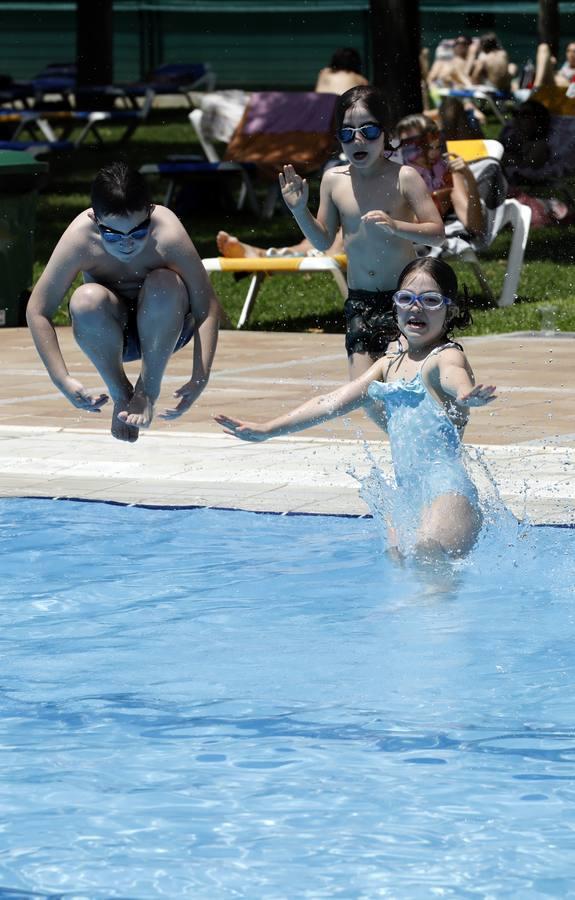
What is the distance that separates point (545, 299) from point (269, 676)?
9284 mm

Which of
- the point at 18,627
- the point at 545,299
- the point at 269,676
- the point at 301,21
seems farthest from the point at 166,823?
the point at 301,21

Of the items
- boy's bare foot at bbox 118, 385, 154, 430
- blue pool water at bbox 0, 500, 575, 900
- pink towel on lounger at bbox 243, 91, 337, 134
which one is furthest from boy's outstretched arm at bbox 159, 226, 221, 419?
pink towel on lounger at bbox 243, 91, 337, 134

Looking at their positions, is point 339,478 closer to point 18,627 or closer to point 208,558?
point 208,558

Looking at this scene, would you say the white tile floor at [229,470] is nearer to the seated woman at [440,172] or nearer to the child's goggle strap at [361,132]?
the child's goggle strap at [361,132]

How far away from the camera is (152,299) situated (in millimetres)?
6809

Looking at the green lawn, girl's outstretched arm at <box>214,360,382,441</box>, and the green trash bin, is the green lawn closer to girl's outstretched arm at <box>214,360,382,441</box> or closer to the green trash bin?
the green trash bin

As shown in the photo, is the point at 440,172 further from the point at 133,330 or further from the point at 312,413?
the point at 312,413

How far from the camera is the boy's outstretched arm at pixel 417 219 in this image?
743 cm

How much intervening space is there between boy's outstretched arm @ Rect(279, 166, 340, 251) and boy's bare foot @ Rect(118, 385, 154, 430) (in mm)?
1014

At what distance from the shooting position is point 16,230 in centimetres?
Result: 1395

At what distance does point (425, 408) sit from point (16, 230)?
7.95m

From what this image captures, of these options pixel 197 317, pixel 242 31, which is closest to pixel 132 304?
pixel 197 317

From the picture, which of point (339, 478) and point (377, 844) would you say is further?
point (339, 478)

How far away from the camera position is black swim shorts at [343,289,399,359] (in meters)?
7.76
